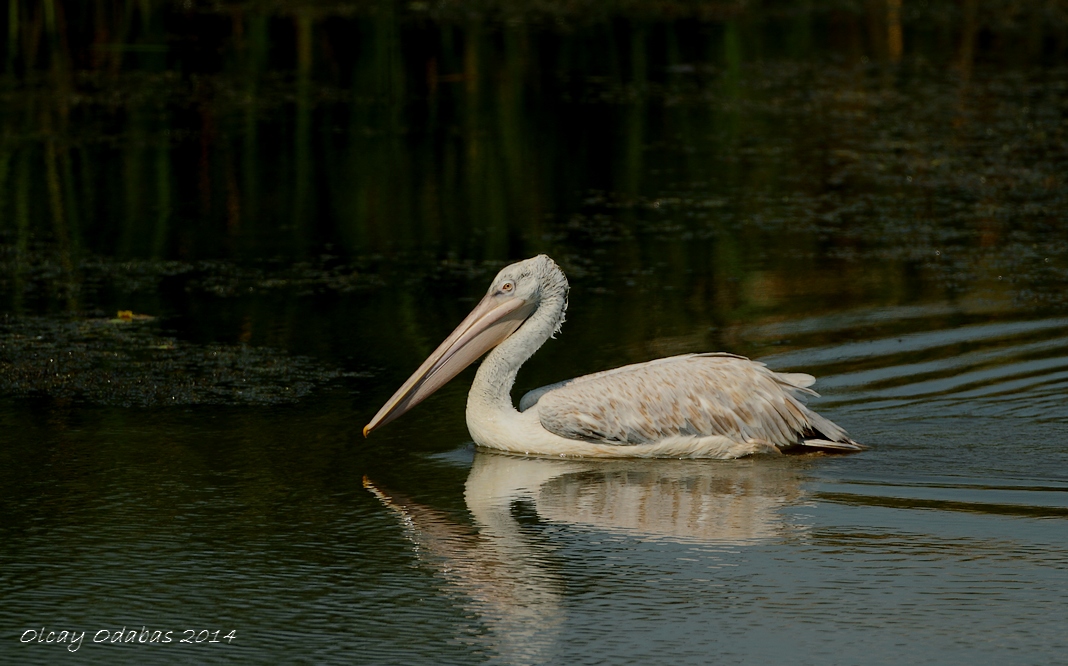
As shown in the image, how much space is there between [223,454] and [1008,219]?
5.59 m

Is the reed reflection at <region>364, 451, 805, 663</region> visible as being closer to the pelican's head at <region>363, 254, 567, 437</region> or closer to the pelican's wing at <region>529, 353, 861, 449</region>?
the pelican's wing at <region>529, 353, 861, 449</region>

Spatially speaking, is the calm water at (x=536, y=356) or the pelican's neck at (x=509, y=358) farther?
the pelican's neck at (x=509, y=358)

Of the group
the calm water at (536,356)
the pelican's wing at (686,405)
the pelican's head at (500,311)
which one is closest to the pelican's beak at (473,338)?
the pelican's head at (500,311)

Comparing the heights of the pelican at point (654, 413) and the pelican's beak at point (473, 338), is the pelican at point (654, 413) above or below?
below

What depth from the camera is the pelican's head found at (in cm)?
625

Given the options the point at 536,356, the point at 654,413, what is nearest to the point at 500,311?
the point at 654,413

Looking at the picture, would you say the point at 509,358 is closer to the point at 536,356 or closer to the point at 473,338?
the point at 473,338

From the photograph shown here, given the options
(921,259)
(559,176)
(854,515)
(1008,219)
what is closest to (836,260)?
(921,259)

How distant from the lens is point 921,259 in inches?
345

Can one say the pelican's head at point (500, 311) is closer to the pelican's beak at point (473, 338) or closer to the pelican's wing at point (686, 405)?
the pelican's beak at point (473, 338)

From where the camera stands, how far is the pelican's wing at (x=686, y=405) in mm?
5891

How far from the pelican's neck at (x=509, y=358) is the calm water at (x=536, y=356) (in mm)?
214

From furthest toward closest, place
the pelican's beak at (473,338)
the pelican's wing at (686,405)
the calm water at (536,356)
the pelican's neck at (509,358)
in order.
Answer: the pelican's beak at (473,338), the pelican's neck at (509,358), the pelican's wing at (686,405), the calm water at (536,356)

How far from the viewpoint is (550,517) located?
17.0 ft
